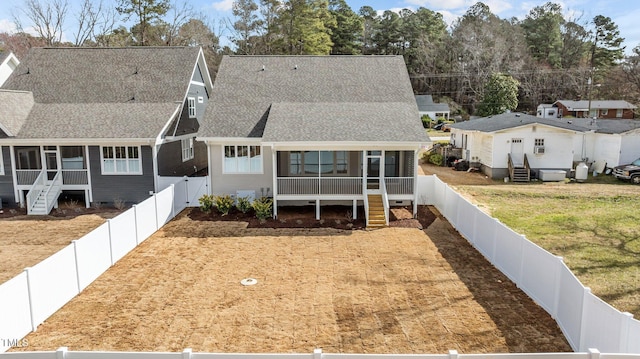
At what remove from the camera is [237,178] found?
1900 centimetres

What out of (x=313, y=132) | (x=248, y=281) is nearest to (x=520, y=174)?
(x=313, y=132)

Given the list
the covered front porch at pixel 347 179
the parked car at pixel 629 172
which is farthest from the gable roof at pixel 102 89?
the parked car at pixel 629 172

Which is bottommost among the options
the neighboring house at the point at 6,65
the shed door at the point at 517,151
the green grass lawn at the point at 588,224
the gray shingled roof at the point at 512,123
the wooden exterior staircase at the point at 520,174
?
the green grass lawn at the point at 588,224

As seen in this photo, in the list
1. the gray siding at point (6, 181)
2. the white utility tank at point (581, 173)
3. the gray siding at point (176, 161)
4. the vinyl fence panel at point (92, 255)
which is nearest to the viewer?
the vinyl fence panel at point (92, 255)

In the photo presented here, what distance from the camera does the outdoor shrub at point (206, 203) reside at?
18.1 meters

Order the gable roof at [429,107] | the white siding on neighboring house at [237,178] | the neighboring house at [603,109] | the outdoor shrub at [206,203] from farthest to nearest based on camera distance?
the gable roof at [429,107]
the neighboring house at [603,109]
the white siding on neighboring house at [237,178]
the outdoor shrub at [206,203]

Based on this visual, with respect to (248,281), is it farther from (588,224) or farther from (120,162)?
(588,224)

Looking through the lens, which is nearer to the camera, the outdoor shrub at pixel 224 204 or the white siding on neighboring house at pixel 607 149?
the outdoor shrub at pixel 224 204

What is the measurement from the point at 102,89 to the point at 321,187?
13.5 m

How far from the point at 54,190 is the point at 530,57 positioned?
6665 centimetres

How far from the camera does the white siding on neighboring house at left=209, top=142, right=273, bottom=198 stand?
62.0 ft

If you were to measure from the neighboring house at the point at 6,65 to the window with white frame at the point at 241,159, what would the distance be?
15230 mm

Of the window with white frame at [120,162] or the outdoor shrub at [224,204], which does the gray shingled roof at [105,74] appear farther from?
the outdoor shrub at [224,204]

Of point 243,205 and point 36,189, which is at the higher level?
point 36,189
